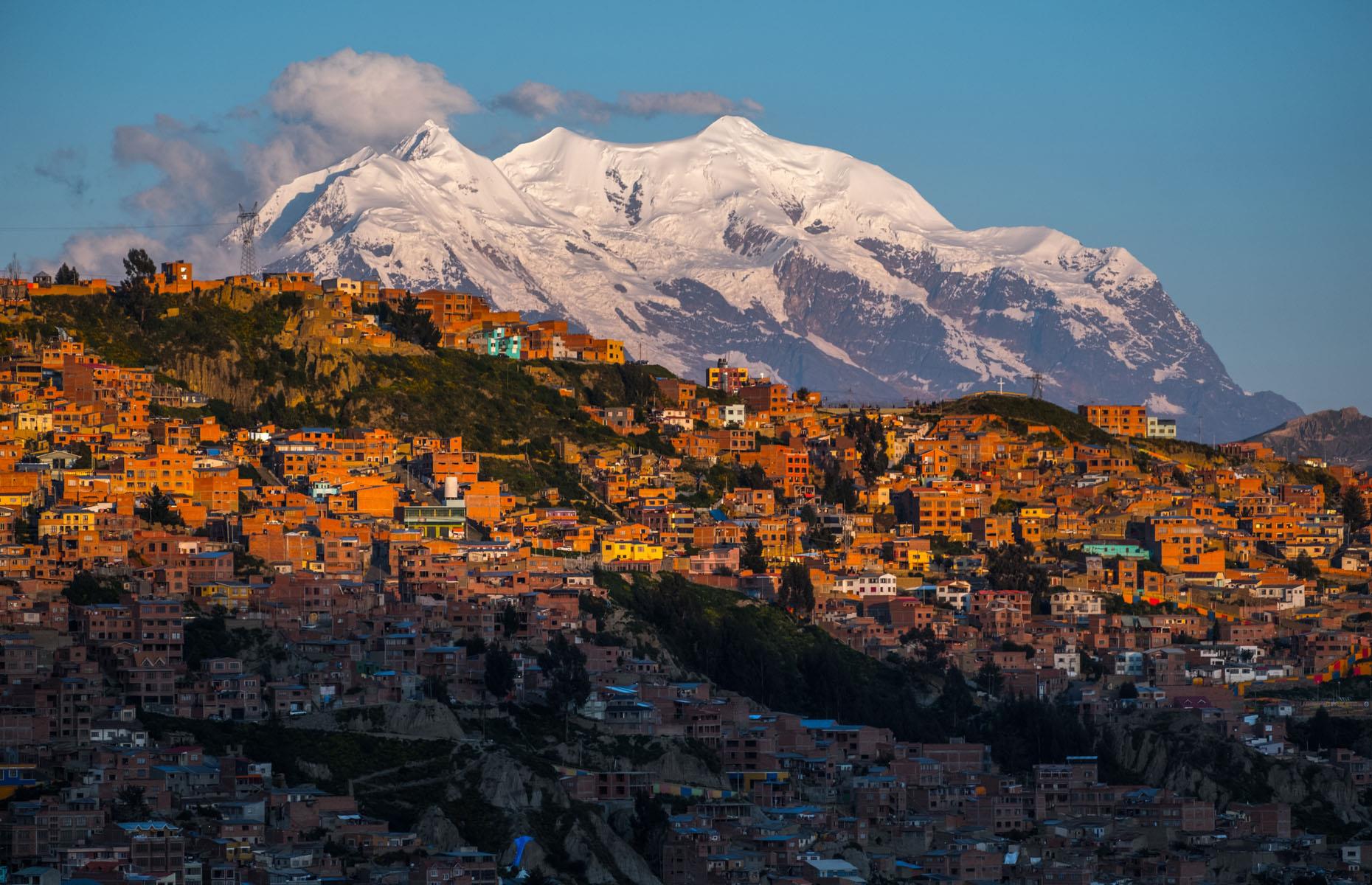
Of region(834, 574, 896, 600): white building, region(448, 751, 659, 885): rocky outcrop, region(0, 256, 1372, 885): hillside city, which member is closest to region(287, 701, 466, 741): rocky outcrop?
region(0, 256, 1372, 885): hillside city

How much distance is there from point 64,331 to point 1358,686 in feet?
159

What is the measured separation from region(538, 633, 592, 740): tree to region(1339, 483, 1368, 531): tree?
47.6 metres

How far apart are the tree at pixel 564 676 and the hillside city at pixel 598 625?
205 millimetres

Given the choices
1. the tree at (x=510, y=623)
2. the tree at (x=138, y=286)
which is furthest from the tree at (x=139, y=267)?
the tree at (x=510, y=623)

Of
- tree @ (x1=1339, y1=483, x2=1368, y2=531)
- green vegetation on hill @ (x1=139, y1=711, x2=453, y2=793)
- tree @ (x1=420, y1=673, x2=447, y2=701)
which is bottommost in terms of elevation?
Answer: green vegetation on hill @ (x1=139, y1=711, x2=453, y2=793)

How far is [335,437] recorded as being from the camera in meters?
103

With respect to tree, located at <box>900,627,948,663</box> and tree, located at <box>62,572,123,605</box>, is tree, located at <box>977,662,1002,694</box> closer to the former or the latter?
tree, located at <box>900,627,948,663</box>

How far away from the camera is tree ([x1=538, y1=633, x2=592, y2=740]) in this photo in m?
78.3

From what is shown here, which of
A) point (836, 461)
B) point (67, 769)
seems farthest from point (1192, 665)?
point (67, 769)

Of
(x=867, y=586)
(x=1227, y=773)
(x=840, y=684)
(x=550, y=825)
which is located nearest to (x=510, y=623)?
(x=840, y=684)

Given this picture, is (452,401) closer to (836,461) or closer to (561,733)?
(836,461)

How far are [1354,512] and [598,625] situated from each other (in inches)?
1798

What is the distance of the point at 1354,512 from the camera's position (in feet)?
394

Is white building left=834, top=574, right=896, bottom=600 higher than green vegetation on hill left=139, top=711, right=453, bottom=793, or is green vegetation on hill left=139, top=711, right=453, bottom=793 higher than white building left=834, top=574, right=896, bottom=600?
white building left=834, top=574, right=896, bottom=600
